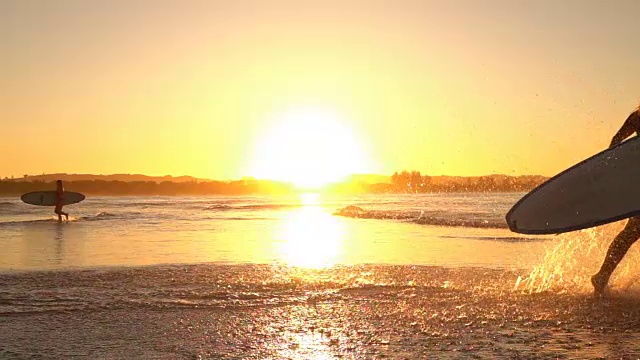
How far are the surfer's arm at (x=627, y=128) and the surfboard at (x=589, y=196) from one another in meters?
0.32

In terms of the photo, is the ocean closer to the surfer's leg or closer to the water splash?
the water splash

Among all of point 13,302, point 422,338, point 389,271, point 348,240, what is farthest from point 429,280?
point 348,240

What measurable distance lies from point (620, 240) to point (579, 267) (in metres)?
2.81

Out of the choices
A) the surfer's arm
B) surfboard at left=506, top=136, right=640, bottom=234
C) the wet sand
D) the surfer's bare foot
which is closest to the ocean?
the wet sand

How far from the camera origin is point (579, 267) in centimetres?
914

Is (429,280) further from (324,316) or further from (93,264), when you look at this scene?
(93,264)

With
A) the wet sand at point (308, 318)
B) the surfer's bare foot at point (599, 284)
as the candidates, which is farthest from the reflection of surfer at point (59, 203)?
the surfer's bare foot at point (599, 284)

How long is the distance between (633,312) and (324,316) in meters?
2.77

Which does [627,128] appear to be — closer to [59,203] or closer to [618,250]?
[618,250]

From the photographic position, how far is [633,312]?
5.67 m

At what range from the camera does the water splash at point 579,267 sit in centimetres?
718

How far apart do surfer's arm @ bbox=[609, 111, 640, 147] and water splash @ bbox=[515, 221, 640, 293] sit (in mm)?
1623

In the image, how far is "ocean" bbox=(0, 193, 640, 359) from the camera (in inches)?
183

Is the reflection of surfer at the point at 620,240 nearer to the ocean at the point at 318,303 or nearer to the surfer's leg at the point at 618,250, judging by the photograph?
the surfer's leg at the point at 618,250
